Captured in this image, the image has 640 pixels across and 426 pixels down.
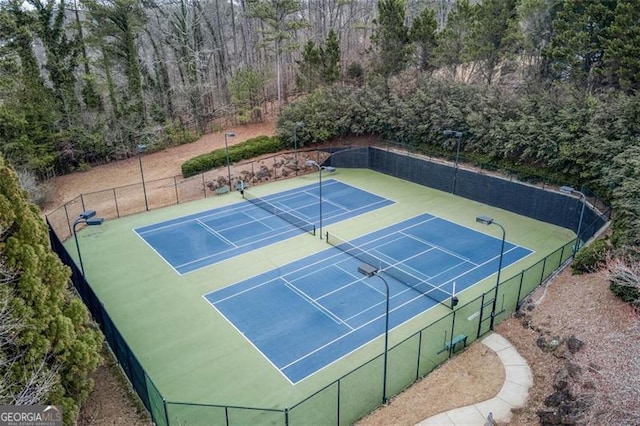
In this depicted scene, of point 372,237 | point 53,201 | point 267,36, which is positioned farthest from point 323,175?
point 53,201

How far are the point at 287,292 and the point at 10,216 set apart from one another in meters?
10.2

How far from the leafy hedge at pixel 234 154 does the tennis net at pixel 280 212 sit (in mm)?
3953

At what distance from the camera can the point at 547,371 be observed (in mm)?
12906

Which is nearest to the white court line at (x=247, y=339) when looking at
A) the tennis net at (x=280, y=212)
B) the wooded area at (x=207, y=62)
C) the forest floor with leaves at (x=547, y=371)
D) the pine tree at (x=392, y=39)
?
the forest floor with leaves at (x=547, y=371)

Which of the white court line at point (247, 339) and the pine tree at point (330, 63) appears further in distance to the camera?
the pine tree at point (330, 63)

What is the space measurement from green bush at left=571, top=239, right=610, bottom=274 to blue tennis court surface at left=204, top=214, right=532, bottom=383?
310 cm

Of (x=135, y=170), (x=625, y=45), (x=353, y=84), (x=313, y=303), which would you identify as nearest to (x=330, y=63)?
(x=353, y=84)

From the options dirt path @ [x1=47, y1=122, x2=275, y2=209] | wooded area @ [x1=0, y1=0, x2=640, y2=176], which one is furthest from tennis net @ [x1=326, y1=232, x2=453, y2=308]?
Result: dirt path @ [x1=47, y1=122, x2=275, y2=209]

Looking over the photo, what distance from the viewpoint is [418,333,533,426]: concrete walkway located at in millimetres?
11344

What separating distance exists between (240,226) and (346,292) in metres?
8.77

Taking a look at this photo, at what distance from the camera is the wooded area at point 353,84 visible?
79.3 feet

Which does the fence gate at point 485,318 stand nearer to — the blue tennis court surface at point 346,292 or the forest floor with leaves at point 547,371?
the forest floor with leaves at point 547,371

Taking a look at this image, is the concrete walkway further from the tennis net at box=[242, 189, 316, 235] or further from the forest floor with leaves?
the tennis net at box=[242, 189, 316, 235]

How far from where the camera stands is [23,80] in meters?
30.0
